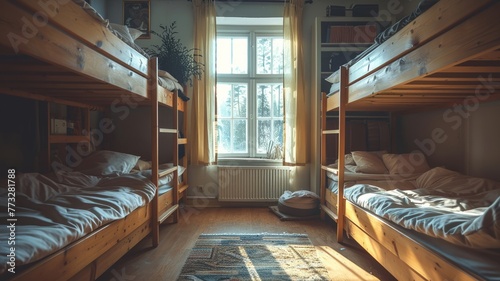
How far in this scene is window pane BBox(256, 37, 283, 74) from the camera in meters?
3.33

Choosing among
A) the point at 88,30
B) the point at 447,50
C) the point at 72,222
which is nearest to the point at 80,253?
the point at 72,222

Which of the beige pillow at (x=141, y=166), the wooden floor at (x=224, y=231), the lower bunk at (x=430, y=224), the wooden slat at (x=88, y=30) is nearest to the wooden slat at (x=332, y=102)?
the lower bunk at (x=430, y=224)

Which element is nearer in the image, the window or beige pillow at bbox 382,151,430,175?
beige pillow at bbox 382,151,430,175

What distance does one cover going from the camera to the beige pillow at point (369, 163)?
232 centimetres

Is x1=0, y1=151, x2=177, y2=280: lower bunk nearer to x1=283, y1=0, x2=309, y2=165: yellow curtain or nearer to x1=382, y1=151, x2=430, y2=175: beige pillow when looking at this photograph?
x1=283, y1=0, x2=309, y2=165: yellow curtain

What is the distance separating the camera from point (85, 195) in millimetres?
1415

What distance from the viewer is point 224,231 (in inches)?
89.4

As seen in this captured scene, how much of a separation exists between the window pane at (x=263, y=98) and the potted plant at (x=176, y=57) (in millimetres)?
807

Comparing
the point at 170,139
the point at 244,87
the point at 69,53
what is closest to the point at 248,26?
the point at 244,87

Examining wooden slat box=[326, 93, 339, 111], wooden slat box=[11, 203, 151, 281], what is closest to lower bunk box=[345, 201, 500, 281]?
wooden slat box=[326, 93, 339, 111]

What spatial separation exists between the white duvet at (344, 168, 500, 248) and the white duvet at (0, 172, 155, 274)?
1468 mm

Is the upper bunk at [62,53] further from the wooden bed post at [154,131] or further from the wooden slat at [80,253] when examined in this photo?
the wooden slat at [80,253]

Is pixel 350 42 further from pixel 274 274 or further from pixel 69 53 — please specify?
pixel 69 53

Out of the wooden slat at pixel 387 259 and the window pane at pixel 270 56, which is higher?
the window pane at pixel 270 56
